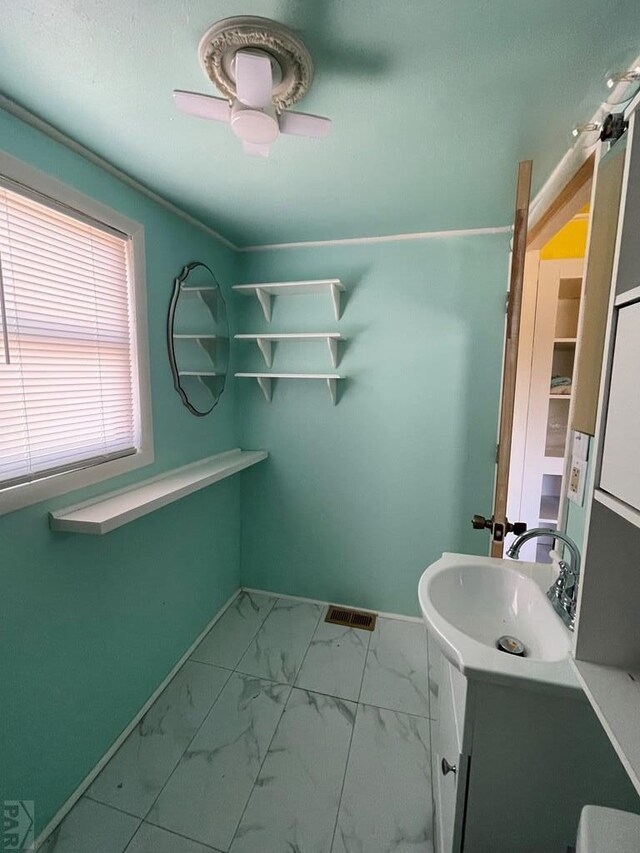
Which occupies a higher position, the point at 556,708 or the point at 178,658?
the point at 556,708

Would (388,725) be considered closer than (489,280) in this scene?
Yes

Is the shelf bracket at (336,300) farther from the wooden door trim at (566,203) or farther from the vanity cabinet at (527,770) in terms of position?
the vanity cabinet at (527,770)

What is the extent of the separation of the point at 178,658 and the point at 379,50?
252cm

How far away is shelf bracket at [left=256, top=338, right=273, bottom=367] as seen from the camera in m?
2.17

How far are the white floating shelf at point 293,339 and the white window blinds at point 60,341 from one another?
0.77 metres

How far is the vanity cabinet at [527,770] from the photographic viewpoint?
2.59ft

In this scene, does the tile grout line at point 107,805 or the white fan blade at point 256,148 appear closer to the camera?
the white fan blade at point 256,148

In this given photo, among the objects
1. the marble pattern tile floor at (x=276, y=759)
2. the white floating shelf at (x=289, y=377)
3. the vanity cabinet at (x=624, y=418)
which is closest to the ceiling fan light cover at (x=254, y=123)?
the vanity cabinet at (x=624, y=418)

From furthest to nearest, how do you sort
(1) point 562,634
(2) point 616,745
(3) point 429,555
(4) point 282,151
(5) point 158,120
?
(3) point 429,555 → (4) point 282,151 → (5) point 158,120 → (1) point 562,634 → (2) point 616,745

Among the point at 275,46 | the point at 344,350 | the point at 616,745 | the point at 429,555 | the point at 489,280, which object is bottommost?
the point at 429,555

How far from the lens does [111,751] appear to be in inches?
56.3

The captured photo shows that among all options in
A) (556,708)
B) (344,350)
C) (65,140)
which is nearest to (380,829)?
(556,708)

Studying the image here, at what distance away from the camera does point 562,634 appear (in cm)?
93

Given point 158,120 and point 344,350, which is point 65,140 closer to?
point 158,120
